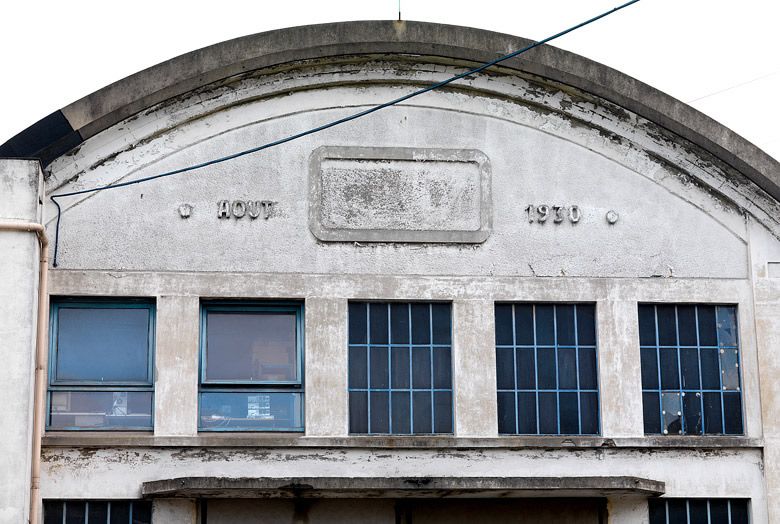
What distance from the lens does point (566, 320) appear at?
16859 millimetres

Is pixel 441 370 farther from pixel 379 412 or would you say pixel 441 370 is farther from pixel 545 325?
pixel 545 325

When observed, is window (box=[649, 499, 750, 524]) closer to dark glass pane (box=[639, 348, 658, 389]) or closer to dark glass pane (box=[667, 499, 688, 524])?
dark glass pane (box=[667, 499, 688, 524])

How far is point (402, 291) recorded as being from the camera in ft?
54.3

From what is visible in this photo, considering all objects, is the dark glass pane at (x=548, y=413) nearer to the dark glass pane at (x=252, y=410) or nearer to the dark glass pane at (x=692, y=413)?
the dark glass pane at (x=692, y=413)

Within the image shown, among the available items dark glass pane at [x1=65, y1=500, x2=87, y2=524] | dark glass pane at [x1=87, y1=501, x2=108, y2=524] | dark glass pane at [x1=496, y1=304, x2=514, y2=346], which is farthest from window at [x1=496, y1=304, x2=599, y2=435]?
dark glass pane at [x1=65, y1=500, x2=87, y2=524]

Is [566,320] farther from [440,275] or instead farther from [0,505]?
[0,505]

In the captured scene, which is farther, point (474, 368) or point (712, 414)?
point (712, 414)

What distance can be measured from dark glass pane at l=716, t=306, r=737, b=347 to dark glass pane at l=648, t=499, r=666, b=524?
2.18 m

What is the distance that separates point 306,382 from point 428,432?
5.25ft

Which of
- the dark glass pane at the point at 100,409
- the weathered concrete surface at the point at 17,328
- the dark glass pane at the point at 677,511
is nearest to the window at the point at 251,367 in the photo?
the dark glass pane at the point at 100,409

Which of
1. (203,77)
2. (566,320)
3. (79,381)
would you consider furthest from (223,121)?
(566,320)

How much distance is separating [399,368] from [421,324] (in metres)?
0.61

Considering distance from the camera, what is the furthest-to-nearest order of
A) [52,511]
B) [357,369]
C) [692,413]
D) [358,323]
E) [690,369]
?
[690,369]
[692,413]
[358,323]
[357,369]
[52,511]

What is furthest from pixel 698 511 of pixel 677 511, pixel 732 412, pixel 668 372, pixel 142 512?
pixel 142 512
